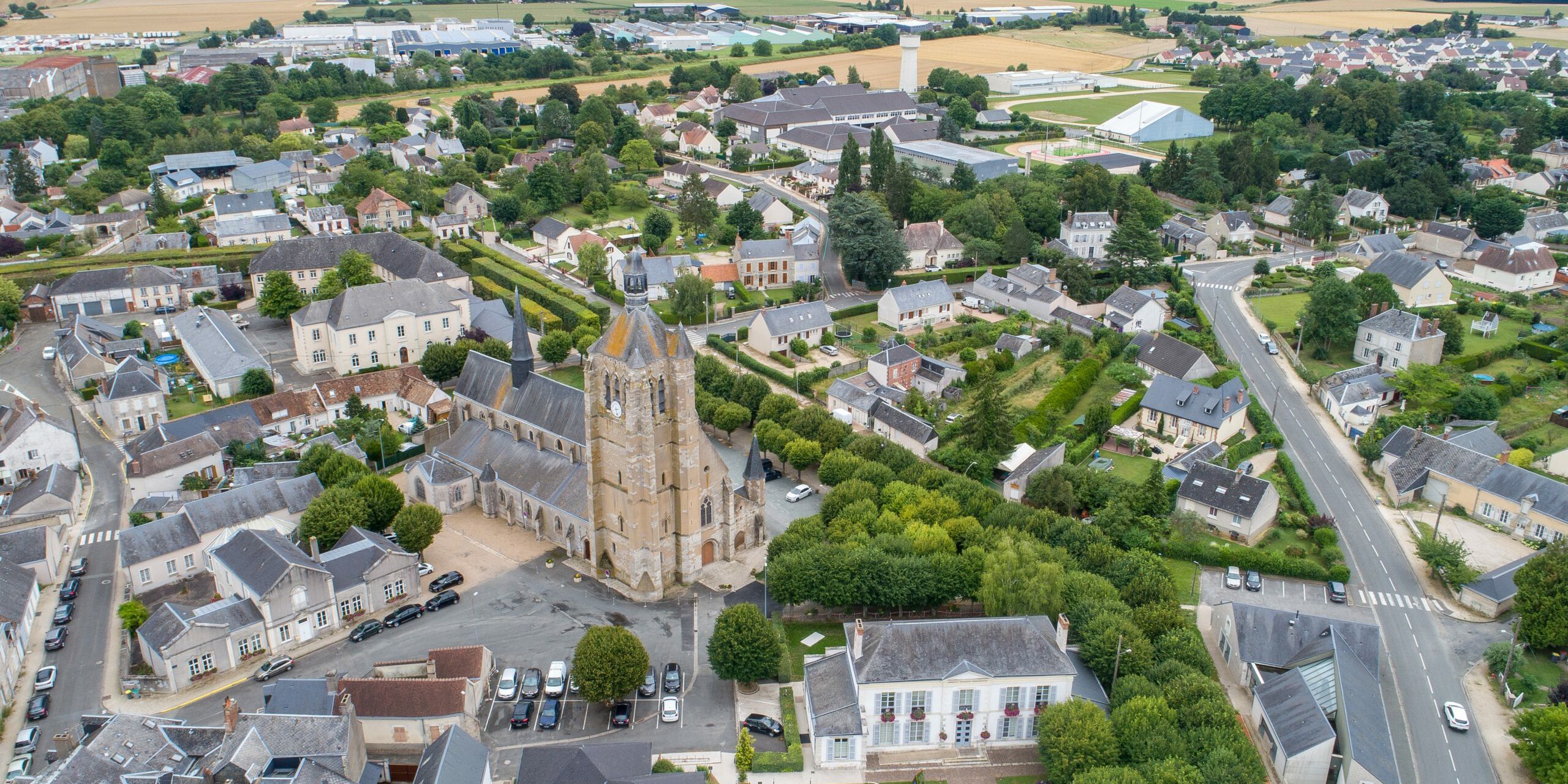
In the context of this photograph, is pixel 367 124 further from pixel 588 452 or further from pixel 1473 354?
pixel 1473 354

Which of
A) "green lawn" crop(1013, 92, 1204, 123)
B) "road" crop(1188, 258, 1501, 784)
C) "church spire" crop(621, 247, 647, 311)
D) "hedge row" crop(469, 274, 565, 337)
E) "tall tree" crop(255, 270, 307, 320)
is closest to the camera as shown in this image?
"road" crop(1188, 258, 1501, 784)

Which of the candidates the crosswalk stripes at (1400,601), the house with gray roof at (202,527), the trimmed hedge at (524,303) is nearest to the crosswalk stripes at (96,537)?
the house with gray roof at (202,527)

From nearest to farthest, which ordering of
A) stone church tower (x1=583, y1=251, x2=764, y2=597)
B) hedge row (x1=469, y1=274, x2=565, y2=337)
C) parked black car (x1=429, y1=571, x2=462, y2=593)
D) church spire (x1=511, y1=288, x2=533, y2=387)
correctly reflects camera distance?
stone church tower (x1=583, y1=251, x2=764, y2=597), parked black car (x1=429, y1=571, x2=462, y2=593), church spire (x1=511, y1=288, x2=533, y2=387), hedge row (x1=469, y1=274, x2=565, y2=337)

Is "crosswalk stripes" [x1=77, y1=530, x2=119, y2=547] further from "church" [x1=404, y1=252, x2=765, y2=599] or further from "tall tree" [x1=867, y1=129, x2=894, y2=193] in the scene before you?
"tall tree" [x1=867, y1=129, x2=894, y2=193]

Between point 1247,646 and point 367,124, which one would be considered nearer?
point 1247,646

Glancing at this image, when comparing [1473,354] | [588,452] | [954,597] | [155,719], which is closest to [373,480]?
[588,452]

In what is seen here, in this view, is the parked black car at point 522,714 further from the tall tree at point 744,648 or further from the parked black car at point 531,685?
the tall tree at point 744,648

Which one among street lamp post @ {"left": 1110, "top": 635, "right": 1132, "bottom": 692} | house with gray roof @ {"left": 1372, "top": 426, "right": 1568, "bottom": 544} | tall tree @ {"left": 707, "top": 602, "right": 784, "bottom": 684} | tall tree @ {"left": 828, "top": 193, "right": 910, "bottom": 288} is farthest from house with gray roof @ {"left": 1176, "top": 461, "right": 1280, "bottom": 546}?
tall tree @ {"left": 828, "top": 193, "right": 910, "bottom": 288}
